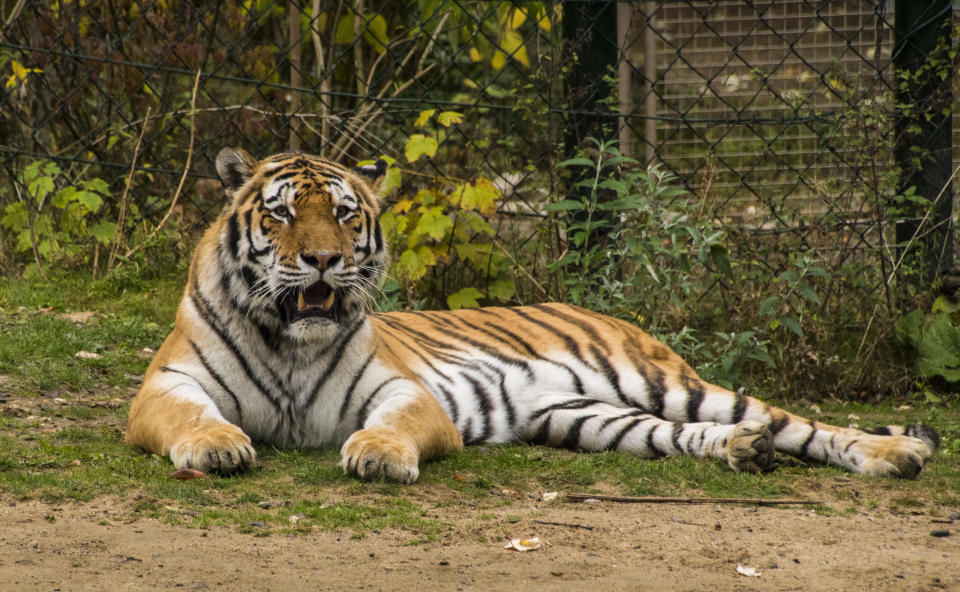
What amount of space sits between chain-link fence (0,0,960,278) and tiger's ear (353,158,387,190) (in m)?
1.58

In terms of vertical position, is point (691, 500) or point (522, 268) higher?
point (522, 268)

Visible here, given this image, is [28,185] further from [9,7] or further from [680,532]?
[680,532]

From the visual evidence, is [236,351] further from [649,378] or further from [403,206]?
[403,206]

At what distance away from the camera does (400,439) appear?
3514mm

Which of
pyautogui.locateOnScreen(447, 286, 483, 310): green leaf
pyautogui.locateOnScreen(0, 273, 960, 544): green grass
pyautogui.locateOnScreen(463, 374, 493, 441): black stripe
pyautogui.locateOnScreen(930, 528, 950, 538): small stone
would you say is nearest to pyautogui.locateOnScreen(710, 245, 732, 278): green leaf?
pyautogui.locateOnScreen(0, 273, 960, 544): green grass

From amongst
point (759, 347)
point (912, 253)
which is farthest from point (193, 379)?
point (912, 253)

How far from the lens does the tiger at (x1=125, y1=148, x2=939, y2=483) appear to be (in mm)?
3607

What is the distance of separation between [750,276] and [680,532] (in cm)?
271

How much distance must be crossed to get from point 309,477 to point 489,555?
90 centimetres

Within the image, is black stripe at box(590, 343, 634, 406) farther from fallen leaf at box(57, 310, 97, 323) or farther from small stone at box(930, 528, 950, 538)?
fallen leaf at box(57, 310, 97, 323)

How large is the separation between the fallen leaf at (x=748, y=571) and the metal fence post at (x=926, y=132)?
11.1 ft

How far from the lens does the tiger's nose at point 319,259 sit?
3631 millimetres

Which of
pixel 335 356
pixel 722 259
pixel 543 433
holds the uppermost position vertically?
pixel 722 259

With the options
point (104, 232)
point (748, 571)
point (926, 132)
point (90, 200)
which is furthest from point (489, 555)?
point (104, 232)
